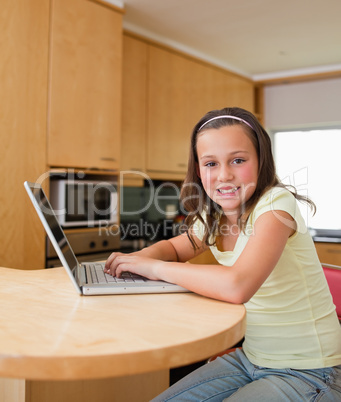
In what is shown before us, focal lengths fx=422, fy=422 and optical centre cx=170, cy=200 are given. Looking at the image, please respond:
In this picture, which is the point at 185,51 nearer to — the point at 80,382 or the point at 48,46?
the point at 48,46

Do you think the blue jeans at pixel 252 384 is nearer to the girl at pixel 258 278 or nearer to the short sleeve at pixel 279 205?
the girl at pixel 258 278

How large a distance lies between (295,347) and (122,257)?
48 centimetres

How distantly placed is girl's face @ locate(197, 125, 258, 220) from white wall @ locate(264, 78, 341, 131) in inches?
158

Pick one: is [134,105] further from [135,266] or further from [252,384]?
[252,384]

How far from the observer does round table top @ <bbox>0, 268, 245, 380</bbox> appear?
2.01 feet

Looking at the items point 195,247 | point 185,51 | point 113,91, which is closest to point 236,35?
point 185,51

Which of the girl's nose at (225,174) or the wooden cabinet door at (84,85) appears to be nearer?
the girl's nose at (225,174)

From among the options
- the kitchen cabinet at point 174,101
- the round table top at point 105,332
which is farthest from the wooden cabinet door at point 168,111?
the round table top at point 105,332

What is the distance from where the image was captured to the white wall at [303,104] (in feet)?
15.5

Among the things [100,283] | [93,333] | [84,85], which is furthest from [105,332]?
[84,85]

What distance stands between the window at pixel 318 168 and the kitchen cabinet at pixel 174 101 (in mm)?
1216

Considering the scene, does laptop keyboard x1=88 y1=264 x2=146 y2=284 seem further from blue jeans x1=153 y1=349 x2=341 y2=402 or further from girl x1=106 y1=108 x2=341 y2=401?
blue jeans x1=153 y1=349 x2=341 y2=402

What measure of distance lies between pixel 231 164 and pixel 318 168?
13.6 feet

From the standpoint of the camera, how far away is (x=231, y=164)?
43.8 inches
